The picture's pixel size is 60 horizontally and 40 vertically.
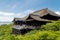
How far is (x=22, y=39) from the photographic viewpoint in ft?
135

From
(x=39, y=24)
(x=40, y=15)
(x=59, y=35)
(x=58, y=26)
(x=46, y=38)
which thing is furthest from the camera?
(x=40, y=15)

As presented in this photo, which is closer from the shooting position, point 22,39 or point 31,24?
point 22,39

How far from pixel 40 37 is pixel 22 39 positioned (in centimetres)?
526

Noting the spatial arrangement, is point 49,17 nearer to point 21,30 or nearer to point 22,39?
point 21,30

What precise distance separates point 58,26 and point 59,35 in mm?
8279

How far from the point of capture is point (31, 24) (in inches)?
2260

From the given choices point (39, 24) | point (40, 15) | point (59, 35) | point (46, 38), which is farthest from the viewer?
point (40, 15)

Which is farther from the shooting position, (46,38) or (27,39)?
(27,39)

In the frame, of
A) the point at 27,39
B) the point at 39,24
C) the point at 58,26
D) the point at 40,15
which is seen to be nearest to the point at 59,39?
the point at 27,39

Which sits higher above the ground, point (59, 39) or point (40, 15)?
point (40, 15)

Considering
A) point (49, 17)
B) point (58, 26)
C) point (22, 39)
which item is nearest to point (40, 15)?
point (49, 17)

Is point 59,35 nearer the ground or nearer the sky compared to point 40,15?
nearer the ground

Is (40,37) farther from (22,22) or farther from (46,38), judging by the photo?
(22,22)

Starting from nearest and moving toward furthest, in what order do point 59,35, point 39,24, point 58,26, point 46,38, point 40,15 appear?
point 46,38 → point 59,35 → point 58,26 → point 39,24 → point 40,15
